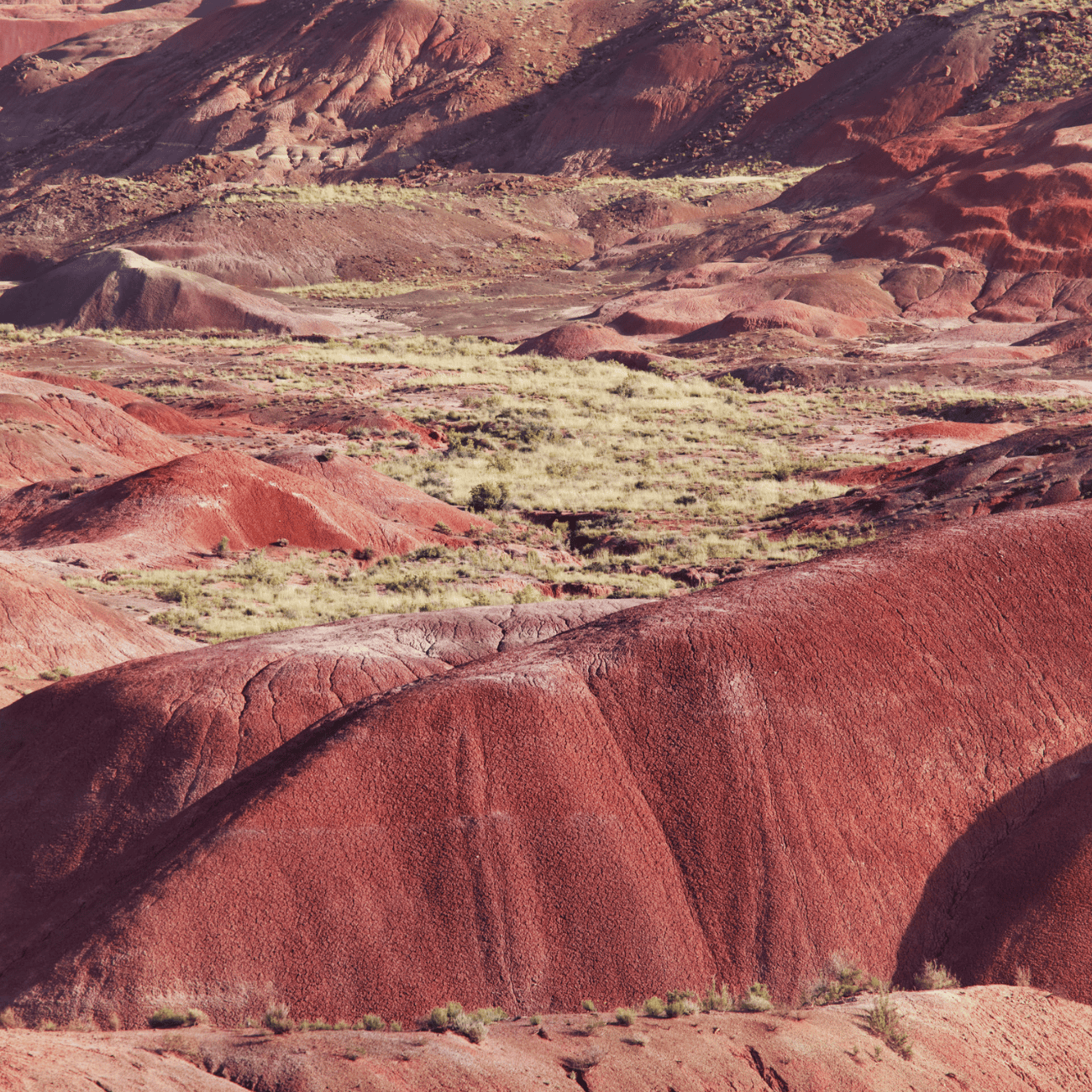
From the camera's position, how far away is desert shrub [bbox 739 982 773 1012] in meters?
7.19

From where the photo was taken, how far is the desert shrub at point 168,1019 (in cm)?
711

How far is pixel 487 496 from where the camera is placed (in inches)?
1059

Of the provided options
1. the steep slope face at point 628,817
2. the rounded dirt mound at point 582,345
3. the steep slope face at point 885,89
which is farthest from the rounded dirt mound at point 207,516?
the steep slope face at point 885,89

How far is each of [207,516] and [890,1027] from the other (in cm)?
1734

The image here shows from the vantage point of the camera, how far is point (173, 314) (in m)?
52.3

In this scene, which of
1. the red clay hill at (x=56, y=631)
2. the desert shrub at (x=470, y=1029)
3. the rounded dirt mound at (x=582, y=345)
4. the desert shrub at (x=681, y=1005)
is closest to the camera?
the desert shrub at (x=470, y=1029)

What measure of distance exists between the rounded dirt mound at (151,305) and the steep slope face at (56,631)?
1469 inches

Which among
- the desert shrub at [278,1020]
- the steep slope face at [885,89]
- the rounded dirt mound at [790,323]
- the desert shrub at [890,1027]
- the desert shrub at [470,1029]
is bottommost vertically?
the rounded dirt mound at [790,323]

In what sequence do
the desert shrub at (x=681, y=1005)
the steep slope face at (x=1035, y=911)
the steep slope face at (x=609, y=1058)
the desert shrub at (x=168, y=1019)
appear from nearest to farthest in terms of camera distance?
the steep slope face at (x=609, y=1058) → the desert shrub at (x=681, y=1005) → the desert shrub at (x=168, y=1019) → the steep slope face at (x=1035, y=911)

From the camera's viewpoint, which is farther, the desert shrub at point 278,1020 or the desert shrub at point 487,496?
the desert shrub at point 487,496

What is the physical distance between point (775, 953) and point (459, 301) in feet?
186

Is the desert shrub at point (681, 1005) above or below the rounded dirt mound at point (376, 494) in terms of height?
above

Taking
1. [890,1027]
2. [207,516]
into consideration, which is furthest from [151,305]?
[890,1027]

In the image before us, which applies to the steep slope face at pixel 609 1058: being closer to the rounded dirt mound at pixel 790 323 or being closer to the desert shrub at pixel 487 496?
the desert shrub at pixel 487 496
